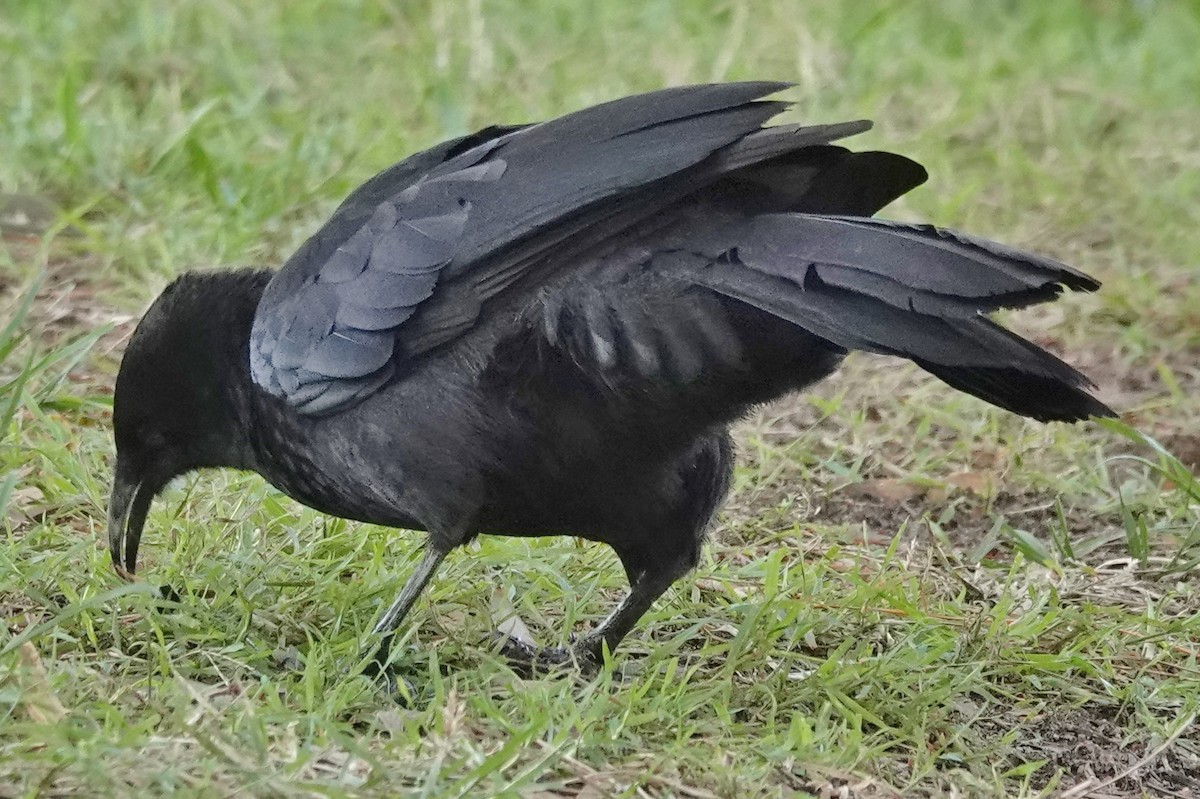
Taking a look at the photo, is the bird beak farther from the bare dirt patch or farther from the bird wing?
the bare dirt patch

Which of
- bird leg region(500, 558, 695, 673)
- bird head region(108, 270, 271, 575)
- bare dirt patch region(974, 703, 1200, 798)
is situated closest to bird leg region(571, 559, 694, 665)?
bird leg region(500, 558, 695, 673)

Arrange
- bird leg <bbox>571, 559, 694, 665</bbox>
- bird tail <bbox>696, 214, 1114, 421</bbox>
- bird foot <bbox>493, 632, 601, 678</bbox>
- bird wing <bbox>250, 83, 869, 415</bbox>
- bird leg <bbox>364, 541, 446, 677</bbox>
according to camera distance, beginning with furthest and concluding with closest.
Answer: bird leg <bbox>571, 559, 694, 665</bbox> < bird foot <bbox>493, 632, 601, 678</bbox> < bird leg <bbox>364, 541, 446, 677</bbox> < bird wing <bbox>250, 83, 869, 415</bbox> < bird tail <bbox>696, 214, 1114, 421</bbox>

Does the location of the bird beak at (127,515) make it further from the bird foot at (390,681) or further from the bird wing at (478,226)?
the bird foot at (390,681)

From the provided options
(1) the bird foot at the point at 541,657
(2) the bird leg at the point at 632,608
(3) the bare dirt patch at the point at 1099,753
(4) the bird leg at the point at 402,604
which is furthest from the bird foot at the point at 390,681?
(3) the bare dirt patch at the point at 1099,753

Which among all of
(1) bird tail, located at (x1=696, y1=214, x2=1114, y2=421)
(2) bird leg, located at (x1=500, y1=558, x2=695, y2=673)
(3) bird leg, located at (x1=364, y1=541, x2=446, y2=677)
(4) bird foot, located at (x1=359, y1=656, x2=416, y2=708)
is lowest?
(2) bird leg, located at (x1=500, y1=558, x2=695, y2=673)

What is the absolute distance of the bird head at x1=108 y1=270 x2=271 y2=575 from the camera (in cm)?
A: 360

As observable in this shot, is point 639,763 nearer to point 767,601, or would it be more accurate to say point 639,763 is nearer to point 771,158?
point 767,601

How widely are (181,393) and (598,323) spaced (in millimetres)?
994

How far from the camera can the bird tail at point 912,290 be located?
291 cm

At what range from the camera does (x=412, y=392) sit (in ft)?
11.0

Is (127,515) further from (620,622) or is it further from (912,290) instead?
(912,290)

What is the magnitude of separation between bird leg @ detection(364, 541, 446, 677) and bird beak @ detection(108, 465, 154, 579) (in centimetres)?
62

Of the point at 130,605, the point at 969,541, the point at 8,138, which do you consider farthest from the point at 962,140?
the point at 130,605

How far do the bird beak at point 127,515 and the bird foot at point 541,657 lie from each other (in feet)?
2.64
